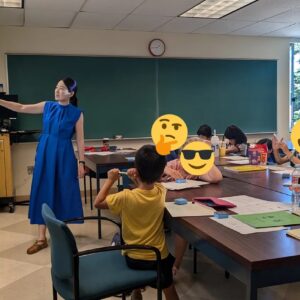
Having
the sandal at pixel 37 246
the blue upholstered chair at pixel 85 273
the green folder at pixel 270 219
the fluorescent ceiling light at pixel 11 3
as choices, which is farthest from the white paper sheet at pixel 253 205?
the fluorescent ceiling light at pixel 11 3

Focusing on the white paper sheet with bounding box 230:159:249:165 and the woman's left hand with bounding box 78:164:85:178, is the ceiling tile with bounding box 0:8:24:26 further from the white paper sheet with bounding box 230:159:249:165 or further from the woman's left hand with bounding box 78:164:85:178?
the white paper sheet with bounding box 230:159:249:165

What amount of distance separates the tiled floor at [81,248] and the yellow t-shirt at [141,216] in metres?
0.81

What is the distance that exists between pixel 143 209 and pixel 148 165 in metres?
0.20

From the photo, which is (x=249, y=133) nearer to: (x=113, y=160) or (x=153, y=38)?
(x=153, y=38)

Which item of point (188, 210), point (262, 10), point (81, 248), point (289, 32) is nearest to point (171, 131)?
point (188, 210)

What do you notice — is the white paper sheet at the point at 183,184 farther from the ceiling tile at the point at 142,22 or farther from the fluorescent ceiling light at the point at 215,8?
the ceiling tile at the point at 142,22

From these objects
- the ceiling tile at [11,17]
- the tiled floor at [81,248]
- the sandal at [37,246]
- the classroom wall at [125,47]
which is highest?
the ceiling tile at [11,17]

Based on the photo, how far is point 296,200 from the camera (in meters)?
1.80

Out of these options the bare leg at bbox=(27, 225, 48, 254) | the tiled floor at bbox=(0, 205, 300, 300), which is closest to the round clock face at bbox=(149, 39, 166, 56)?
the tiled floor at bbox=(0, 205, 300, 300)

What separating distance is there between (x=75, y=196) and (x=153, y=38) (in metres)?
3.10

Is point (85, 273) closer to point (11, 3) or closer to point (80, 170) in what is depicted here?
point (80, 170)

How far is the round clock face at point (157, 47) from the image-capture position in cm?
559

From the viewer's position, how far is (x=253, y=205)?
1.84m

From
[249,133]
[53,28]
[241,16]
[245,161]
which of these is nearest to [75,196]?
[245,161]
